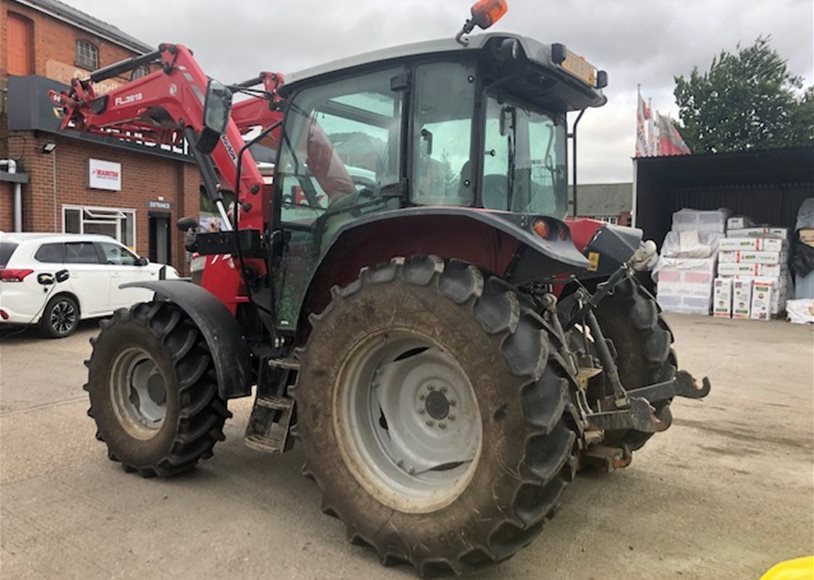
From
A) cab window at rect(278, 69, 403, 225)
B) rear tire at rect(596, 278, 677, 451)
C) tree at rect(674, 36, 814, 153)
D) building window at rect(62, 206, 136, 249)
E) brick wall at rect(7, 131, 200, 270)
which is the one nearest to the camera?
cab window at rect(278, 69, 403, 225)

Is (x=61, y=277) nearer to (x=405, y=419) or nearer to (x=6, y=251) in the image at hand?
(x=6, y=251)

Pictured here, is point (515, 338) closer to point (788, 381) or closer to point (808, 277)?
point (788, 381)

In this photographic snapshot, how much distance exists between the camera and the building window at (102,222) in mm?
13906

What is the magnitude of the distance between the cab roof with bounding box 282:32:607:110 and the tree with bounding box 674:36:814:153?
2791 cm

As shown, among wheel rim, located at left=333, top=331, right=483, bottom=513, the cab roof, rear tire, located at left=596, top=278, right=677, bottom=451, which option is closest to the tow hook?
rear tire, located at left=596, top=278, right=677, bottom=451

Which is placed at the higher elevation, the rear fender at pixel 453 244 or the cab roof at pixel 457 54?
the cab roof at pixel 457 54

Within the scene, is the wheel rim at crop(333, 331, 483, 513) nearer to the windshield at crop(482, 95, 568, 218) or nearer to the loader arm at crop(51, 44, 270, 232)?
the windshield at crop(482, 95, 568, 218)

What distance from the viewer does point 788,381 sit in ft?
24.5

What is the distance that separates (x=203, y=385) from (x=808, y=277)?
47.6 ft

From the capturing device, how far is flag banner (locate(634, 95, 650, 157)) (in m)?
14.5

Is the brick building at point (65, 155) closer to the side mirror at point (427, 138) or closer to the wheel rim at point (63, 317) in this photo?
the wheel rim at point (63, 317)

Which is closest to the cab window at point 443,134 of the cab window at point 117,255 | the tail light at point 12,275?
the tail light at point 12,275

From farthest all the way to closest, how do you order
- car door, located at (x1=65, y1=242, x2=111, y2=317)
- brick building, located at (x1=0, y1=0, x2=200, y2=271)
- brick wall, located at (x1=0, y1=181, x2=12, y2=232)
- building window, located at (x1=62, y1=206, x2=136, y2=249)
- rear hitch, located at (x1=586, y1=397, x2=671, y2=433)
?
building window, located at (x1=62, y1=206, x2=136, y2=249), brick building, located at (x1=0, y1=0, x2=200, y2=271), brick wall, located at (x1=0, y1=181, x2=12, y2=232), car door, located at (x1=65, y1=242, x2=111, y2=317), rear hitch, located at (x1=586, y1=397, x2=671, y2=433)

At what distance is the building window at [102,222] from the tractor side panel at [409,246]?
1243cm
